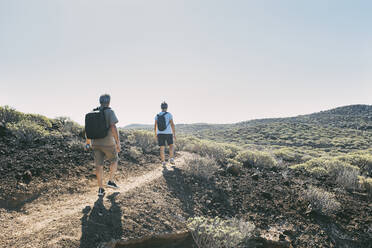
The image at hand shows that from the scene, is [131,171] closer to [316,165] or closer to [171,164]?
[171,164]

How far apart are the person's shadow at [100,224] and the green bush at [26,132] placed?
485 centimetres

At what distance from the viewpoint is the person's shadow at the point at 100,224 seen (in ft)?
11.3

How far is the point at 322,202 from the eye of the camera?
5.77 m

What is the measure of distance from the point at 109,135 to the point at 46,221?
70.1 inches

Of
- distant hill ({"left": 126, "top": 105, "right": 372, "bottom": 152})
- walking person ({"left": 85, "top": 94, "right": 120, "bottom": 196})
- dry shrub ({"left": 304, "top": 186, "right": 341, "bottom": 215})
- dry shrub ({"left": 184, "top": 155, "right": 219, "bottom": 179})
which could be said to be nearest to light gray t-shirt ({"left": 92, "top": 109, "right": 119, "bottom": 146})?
walking person ({"left": 85, "top": 94, "right": 120, "bottom": 196})

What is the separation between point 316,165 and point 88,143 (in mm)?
9307

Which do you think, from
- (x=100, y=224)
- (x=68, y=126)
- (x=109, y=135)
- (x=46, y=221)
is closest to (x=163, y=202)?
(x=100, y=224)

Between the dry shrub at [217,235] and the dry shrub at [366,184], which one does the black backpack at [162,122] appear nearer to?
the dry shrub at [217,235]

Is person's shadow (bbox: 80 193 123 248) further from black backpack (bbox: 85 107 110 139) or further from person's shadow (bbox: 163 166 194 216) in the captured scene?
person's shadow (bbox: 163 166 194 216)

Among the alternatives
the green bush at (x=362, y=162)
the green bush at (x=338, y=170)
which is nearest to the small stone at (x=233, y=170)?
the green bush at (x=338, y=170)

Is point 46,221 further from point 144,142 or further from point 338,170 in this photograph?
point 338,170

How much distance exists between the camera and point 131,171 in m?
7.11

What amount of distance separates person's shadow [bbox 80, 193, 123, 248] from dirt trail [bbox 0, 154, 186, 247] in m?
0.10

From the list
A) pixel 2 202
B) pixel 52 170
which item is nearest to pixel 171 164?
pixel 52 170
